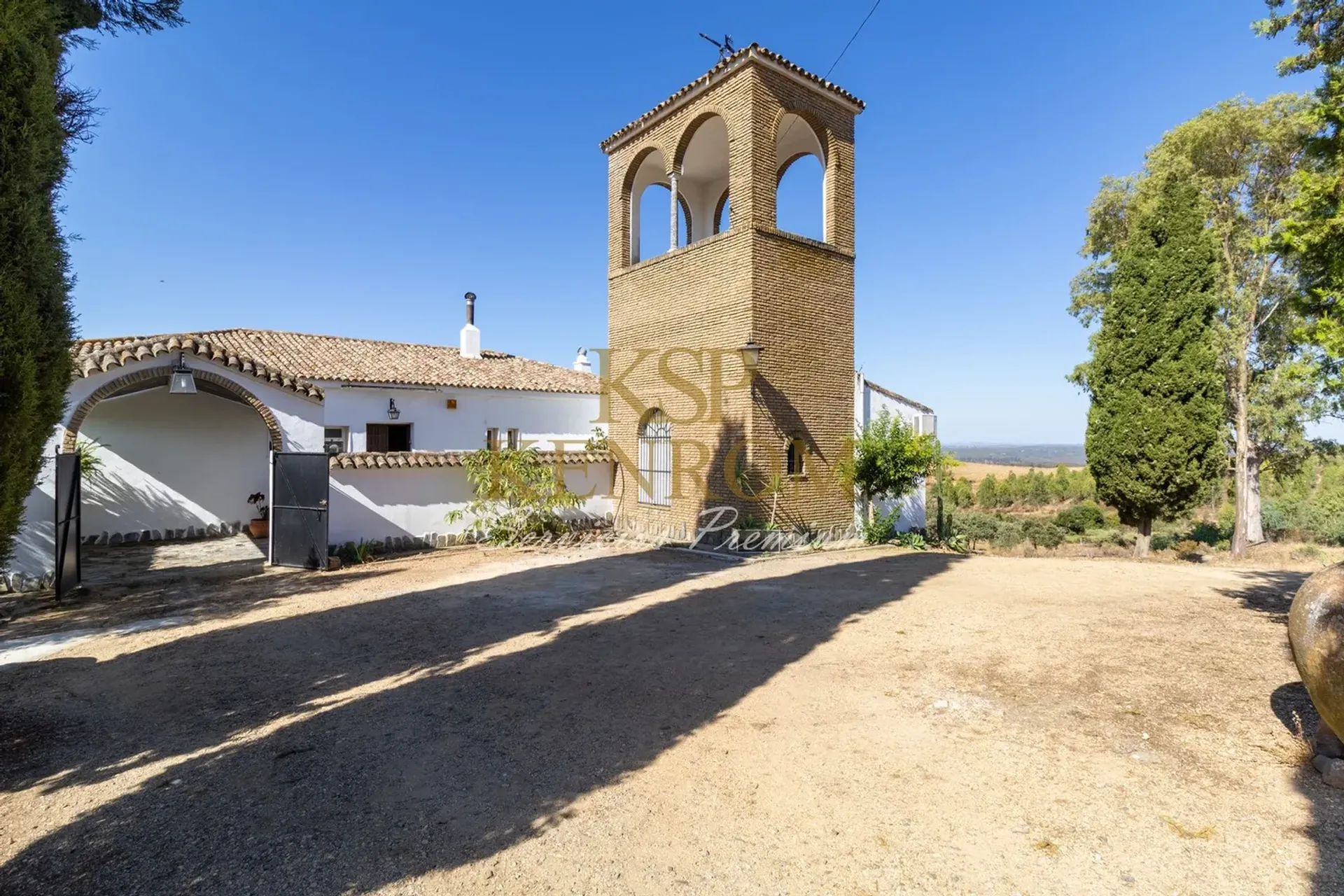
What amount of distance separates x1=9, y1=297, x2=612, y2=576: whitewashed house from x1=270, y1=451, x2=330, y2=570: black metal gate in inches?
19.6

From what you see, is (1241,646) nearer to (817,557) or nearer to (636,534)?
(817,557)

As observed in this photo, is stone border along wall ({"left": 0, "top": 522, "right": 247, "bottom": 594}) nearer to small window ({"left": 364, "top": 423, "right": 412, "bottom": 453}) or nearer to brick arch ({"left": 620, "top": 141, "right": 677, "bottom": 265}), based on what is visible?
small window ({"left": 364, "top": 423, "right": 412, "bottom": 453})

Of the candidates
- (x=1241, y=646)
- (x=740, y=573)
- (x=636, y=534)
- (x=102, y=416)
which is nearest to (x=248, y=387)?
(x=102, y=416)

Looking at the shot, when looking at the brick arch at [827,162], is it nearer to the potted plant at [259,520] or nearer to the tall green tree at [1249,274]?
the tall green tree at [1249,274]

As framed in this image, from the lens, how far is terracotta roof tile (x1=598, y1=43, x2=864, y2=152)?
1132 cm

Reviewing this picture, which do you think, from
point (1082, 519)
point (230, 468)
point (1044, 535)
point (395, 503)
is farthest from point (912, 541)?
point (1082, 519)

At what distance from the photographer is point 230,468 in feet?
47.4

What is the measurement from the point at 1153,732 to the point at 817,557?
736cm

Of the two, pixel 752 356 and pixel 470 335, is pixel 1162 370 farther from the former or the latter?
pixel 470 335

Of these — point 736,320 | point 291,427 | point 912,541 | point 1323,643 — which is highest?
point 736,320

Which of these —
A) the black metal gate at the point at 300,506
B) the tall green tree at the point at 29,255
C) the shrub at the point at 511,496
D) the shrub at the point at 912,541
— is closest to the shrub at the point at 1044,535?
the shrub at the point at 912,541

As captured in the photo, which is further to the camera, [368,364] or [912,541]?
[368,364]

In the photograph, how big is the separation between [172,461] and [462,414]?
6.82m

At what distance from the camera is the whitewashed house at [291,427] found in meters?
9.68
